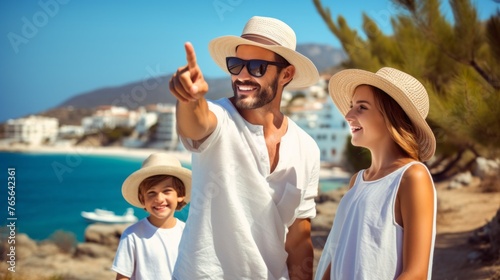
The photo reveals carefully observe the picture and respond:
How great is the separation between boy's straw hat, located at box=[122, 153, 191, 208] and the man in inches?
25.1

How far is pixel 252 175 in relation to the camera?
1.93 metres

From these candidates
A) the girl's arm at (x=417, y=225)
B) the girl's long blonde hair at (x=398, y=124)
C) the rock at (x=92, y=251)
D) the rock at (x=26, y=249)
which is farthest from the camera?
the rock at (x=26, y=249)

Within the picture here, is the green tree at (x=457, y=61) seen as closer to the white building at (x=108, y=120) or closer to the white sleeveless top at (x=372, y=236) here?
the white sleeveless top at (x=372, y=236)

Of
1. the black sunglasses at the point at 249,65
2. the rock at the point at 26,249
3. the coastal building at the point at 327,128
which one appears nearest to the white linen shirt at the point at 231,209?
the black sunglasses at the point at 249,65

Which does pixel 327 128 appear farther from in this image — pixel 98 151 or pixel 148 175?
pixel 148 175

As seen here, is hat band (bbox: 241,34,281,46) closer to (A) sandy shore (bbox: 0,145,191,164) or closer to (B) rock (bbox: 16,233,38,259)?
(B) rock (bbox: 16,233,38,259)

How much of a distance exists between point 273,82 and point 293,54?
0.37 ft

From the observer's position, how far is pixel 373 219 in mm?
1750

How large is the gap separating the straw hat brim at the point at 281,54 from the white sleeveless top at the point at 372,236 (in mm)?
506

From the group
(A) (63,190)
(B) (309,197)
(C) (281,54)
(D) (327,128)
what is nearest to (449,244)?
(B) (309,197)

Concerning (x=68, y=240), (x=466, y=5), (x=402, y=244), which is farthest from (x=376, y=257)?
(x=68, y=240)

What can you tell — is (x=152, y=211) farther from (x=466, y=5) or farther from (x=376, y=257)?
(x=466, y=5)

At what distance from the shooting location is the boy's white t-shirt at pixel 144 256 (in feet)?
8.09

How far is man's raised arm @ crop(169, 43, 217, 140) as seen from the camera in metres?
1.55
